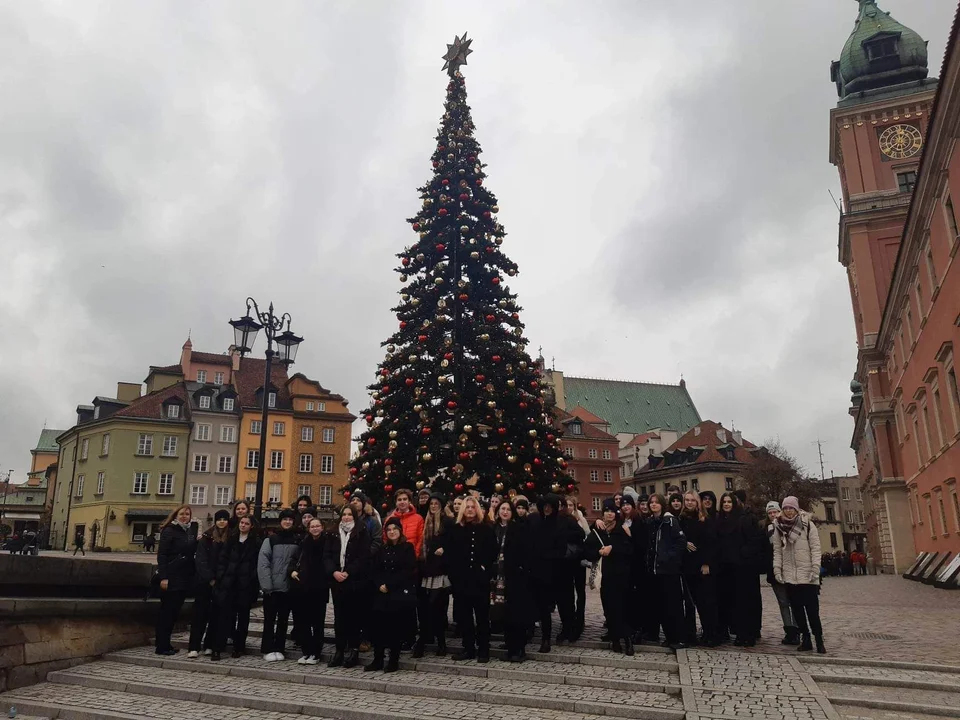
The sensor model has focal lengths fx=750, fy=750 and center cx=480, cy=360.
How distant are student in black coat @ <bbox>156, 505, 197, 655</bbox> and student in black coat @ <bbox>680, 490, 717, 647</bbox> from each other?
6881 mm

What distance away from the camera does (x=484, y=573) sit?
929 cm

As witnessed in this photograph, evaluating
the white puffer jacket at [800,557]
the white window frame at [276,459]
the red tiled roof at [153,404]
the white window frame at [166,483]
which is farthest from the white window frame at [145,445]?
the white puffer jacket at [800,557]

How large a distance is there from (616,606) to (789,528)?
247cm

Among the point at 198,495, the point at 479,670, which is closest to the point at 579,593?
the point at 479,670

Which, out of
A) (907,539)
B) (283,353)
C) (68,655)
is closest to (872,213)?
(907,539)

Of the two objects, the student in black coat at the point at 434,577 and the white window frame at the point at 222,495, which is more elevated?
the white window frame at the point at 222,495

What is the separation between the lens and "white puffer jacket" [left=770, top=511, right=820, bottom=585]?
9.39 m

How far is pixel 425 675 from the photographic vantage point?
28.7 ft

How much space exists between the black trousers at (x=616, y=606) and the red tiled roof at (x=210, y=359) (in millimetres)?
58600

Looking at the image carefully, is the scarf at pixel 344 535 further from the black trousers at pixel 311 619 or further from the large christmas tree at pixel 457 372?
the large christmas tree at pixel 457 372

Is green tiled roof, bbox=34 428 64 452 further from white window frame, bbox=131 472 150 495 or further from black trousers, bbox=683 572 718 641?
black trousers, bbox=683 572 718 641

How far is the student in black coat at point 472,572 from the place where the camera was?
30.2ft

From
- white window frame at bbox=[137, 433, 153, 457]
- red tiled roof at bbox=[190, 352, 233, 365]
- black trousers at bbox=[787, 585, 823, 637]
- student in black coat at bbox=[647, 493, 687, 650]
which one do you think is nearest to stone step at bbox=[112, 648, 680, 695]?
student in black coat at bbox=[647, 493, 687, 650]

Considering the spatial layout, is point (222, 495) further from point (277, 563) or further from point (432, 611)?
point (432, 611)
